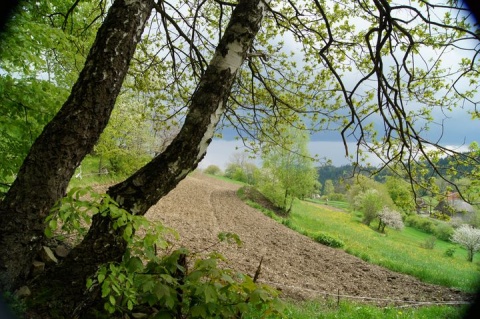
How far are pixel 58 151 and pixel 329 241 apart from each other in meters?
15.3

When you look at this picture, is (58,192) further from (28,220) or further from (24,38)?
Answer: (24,38)

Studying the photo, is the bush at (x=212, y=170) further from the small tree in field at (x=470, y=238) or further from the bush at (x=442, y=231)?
the small tree in field at (x=470, y=238)

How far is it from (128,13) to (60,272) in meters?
2.33

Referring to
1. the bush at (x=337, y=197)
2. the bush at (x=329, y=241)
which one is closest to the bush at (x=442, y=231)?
the bush at (x=329, y=241)

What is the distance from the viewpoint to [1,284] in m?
2.53

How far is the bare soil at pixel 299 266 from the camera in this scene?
8.46m

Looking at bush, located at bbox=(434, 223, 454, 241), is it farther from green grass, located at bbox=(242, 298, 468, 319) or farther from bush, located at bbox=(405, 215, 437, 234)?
green grass, located at bbox=(242, 298, 468, 319)

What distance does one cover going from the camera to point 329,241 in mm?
16047

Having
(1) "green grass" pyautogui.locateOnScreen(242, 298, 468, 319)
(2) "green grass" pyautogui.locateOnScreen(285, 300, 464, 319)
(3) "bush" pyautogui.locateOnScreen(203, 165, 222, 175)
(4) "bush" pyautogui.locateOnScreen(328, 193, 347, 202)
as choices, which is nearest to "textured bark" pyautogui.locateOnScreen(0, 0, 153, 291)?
(1) "green grass" pyautogui.locateOnScreen(242, 298, 468, 319)

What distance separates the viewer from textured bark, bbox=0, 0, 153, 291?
8.34 feet

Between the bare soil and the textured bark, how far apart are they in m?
5.01

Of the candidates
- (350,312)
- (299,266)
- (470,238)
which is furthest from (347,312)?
(470,238)

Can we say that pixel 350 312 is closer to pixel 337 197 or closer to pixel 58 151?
pixel 58 151

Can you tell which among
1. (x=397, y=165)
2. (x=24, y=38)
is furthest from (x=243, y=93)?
(x=24, y=38)
